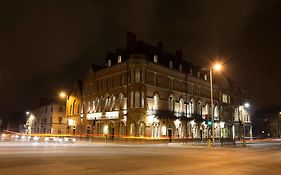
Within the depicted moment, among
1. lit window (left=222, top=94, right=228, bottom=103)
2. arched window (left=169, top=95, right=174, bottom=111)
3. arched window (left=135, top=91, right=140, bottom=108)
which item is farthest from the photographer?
lit window (left=222, top=94, right=228, bottom=103)

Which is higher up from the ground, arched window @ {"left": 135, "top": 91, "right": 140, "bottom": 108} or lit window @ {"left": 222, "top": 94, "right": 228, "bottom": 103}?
lit window @ {"left": 222, "top": 94, "right": 228, "bottom": 103}

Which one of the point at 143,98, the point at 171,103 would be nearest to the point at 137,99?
the point at 143,98

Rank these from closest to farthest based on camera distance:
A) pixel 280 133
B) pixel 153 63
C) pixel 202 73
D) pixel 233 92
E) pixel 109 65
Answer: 1. pixel 153 63
2. pixel 109 65
3. pixel 202 73
4. pixel 233 92
5. pixel 280 133

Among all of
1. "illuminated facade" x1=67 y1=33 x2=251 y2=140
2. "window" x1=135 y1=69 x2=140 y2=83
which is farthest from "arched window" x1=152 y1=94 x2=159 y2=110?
"window" x1=135 y1=69 x2=140 y2=83

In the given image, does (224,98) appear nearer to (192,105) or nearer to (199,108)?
(199,108)

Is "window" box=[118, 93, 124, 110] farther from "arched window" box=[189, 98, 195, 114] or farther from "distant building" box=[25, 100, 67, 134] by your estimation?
"distant building" box=[25, 100, 67, 134]

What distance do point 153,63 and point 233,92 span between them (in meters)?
33.3

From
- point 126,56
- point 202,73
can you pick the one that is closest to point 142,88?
point 126,56

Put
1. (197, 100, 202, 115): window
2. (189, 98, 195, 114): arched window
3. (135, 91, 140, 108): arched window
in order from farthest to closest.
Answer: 1. (197, 100, 202, 115): window
2. (189, 98, 195, 114): arched window
3. (135, 91, 140, 108): arched window

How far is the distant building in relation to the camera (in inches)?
3036

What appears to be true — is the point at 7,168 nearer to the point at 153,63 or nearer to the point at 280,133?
the point at 153,63

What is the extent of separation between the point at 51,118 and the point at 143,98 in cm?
3926

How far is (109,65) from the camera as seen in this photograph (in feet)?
179

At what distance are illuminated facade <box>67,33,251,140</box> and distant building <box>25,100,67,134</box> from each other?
16.2m
